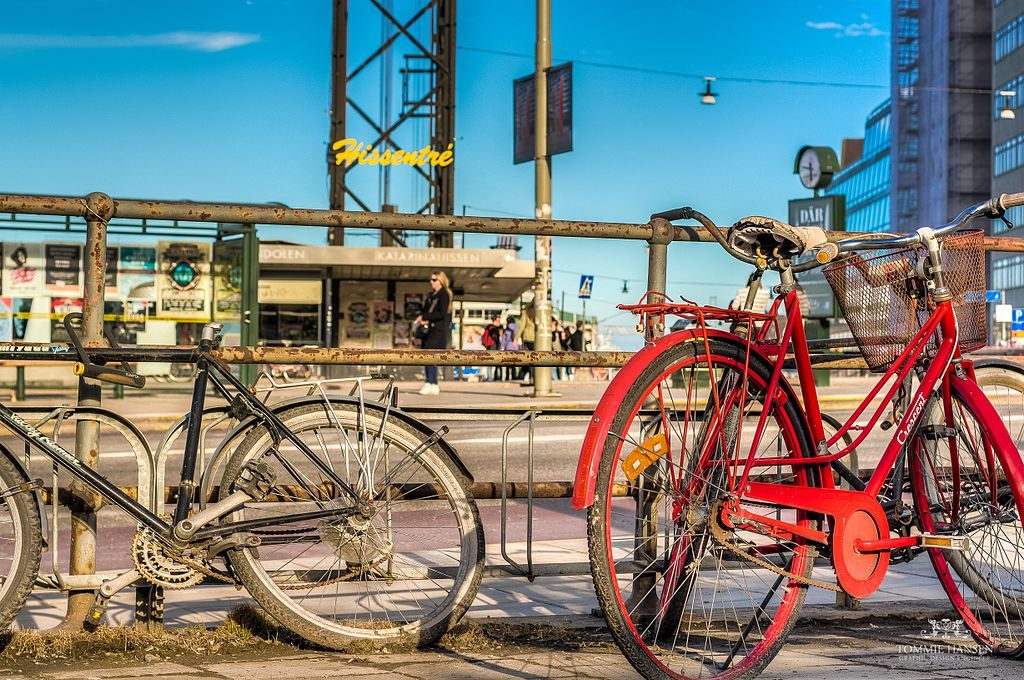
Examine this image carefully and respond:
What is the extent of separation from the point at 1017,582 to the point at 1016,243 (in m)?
1.43

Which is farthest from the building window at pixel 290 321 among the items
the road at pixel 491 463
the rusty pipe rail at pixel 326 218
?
the rusty pipe rail at pixel 326 218

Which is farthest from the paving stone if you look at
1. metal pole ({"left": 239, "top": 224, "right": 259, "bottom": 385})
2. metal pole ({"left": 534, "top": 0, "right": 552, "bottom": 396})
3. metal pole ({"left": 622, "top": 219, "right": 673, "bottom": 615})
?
metal pole ({"left": 534, "top": 0, "right": 552, "bottom": 396})

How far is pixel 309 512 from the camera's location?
147 inches

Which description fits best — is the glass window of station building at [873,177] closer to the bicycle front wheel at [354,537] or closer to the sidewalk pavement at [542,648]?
the sidewalk pavement at [542,648]

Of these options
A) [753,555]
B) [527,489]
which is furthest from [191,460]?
[753,555]

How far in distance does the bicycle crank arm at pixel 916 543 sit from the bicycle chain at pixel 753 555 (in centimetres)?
13

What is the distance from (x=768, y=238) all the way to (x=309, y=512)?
1604mm

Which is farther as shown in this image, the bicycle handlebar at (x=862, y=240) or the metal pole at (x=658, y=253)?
the metal pole at (x=658, y=253)

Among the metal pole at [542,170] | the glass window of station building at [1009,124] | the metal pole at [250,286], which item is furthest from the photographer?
the glass window of station building at [1009,124]

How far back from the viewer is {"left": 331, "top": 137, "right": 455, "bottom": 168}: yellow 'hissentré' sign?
3522 centimetres

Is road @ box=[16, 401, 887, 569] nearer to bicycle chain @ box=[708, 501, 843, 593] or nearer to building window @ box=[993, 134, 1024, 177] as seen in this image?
bicycle chain @ box=[708, 501, 843, 593]

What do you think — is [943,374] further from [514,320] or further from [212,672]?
[514,320]

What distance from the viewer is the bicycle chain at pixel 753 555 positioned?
131 inches

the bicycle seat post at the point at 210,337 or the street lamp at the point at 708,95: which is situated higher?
the street lamp at the point at 708,95
